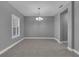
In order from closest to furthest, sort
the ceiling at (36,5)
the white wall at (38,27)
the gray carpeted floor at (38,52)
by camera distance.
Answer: the gray carpeted floor at (38,52), the ceiling at (36,5), the white wall at (38,27)

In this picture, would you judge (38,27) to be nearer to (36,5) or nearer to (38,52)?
(36,5)

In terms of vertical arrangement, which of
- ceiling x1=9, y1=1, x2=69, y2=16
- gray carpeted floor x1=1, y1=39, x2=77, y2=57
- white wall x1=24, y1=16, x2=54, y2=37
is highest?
ceiling x1=9, y1=1, x2=69, y2=16

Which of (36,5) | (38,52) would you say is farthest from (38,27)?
(38,52)

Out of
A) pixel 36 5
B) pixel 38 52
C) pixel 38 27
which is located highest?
pixel 36 5

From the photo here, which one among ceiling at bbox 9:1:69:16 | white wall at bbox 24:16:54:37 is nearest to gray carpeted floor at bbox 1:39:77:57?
ceiling at bbox 9:1:69:16

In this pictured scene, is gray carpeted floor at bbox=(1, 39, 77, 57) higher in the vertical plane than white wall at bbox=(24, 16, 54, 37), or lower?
lower

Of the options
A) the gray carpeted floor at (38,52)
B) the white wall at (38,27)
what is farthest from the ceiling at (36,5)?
the white wall at (38,27)

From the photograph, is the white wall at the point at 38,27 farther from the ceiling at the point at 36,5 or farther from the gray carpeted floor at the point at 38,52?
the gray carpeted floor at the point at 38,52

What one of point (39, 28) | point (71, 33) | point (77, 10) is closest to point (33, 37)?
point (39, 28)

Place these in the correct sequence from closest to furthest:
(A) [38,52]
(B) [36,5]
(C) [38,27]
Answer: (A) [38,52], (B) [36,5], (C) [38,27]

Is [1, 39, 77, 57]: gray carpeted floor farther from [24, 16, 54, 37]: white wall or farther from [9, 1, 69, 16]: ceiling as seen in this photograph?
[24, 16, 54, 37]: white wall

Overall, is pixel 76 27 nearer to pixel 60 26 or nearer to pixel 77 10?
pixel 77 10

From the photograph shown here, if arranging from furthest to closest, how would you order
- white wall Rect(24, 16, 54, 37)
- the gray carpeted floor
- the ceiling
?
white wall Rect(24, 16, 54, 37), the ceiling, the gray carpeted floor

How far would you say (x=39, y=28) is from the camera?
977 centimetres
